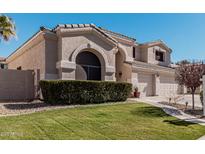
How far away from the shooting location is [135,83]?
980 inches

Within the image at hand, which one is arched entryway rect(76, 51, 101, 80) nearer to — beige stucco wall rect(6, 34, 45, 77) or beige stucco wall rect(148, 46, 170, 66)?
beige stucco wall rect(6, 34, 45, 77)

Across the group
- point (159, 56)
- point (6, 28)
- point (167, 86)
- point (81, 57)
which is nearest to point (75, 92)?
point (81, 57)

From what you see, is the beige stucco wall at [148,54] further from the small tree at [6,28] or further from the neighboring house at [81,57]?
the small tree at [6,28]

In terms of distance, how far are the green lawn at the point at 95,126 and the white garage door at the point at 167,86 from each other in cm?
1648

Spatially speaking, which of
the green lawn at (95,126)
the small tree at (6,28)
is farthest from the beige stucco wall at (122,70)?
the small tree at (6,28)

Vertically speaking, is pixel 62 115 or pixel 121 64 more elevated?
pixel 121 64

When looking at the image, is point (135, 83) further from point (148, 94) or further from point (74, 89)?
point (74, 89)

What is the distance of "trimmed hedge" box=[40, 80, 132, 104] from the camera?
1522cm

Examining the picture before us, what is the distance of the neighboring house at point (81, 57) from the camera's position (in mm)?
18406

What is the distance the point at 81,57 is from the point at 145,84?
33.1 ft

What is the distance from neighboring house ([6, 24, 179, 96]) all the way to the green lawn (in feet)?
21.5

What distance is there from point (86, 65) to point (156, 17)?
298 inches
